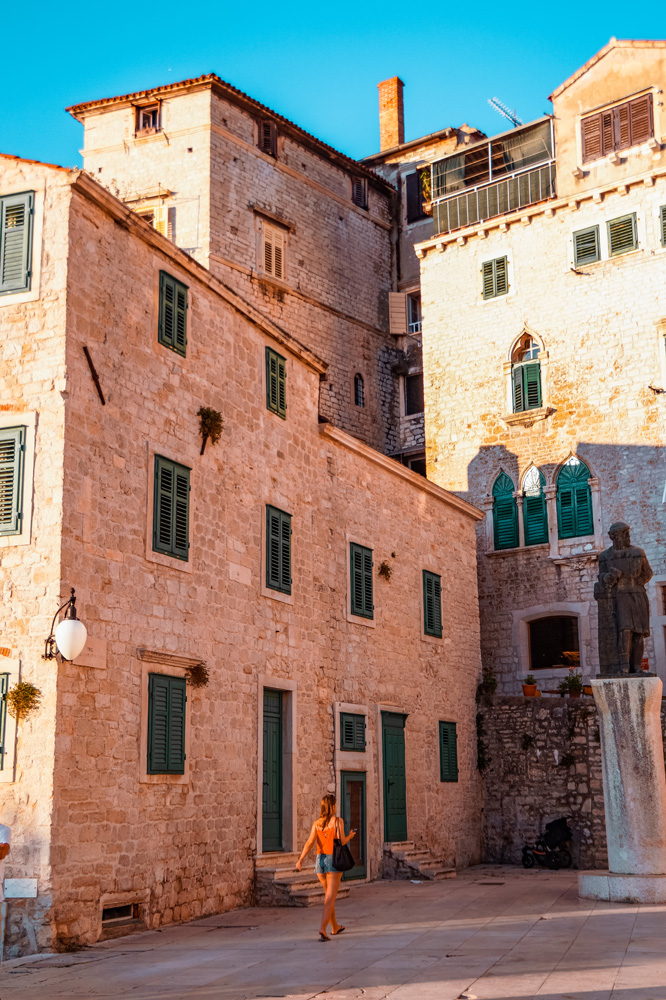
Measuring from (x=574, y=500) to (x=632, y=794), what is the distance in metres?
12.6

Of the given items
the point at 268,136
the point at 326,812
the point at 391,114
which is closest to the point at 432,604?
the point at 326,812

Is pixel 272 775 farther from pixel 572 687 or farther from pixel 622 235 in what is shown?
pixel 622 235

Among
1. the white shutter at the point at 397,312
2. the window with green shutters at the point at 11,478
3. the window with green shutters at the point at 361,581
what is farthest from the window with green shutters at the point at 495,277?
the window with green shutters at the point at 11,478

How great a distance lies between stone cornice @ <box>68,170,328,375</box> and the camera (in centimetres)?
1299

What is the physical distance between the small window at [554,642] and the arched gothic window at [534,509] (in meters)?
2.03

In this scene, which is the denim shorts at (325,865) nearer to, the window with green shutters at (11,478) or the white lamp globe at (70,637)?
the white lamp globe at (70,637)

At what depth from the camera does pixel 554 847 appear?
20984 mm

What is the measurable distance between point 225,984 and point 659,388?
64.1ft

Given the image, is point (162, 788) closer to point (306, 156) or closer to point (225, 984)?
point (225, 984)

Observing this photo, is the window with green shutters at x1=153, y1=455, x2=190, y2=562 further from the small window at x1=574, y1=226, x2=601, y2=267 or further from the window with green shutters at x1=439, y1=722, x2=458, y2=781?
the small window at x1=574, y1=226, x2=601, y2=267

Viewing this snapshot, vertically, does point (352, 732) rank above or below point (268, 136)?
below

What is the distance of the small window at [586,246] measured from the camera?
27.2m

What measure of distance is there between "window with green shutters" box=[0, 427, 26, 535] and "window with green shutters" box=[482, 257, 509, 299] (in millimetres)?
18725

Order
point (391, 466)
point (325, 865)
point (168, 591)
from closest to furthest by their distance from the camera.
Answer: point (325, 865) → point (168, 591) → point (391, 466)
